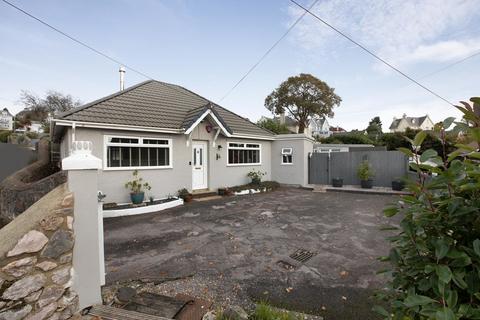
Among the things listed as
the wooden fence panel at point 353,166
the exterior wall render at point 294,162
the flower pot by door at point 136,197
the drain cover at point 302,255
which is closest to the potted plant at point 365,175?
the wooden fence panel at point 353,166

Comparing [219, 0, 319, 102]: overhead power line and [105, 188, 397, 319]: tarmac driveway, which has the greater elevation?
[219, 0, 319, 102]: overhead power line

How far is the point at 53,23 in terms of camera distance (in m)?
8.09

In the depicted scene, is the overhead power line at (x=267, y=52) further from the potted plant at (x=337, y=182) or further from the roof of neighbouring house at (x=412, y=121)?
the roof of neighbouring house at (x=412, y=121)

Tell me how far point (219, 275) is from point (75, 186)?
249 centimetres

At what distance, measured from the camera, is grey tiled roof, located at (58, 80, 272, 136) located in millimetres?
8297

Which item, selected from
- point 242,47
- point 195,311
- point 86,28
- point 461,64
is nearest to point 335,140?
point 461,64

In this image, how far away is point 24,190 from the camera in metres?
7.07

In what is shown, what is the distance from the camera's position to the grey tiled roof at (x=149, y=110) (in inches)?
327

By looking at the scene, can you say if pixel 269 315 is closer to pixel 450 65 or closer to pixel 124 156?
pixel 124 156

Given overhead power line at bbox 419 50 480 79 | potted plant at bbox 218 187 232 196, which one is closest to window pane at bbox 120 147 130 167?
potted plant at bbox 218 187 232 196

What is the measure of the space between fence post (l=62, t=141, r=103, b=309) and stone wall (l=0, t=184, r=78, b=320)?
0.19ft

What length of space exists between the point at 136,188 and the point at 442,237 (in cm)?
873

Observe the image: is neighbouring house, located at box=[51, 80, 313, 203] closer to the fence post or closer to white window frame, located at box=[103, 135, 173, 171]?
white window frame, located at box=[103, 135, 173, 171]

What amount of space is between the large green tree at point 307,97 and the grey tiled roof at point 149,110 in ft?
76.4
